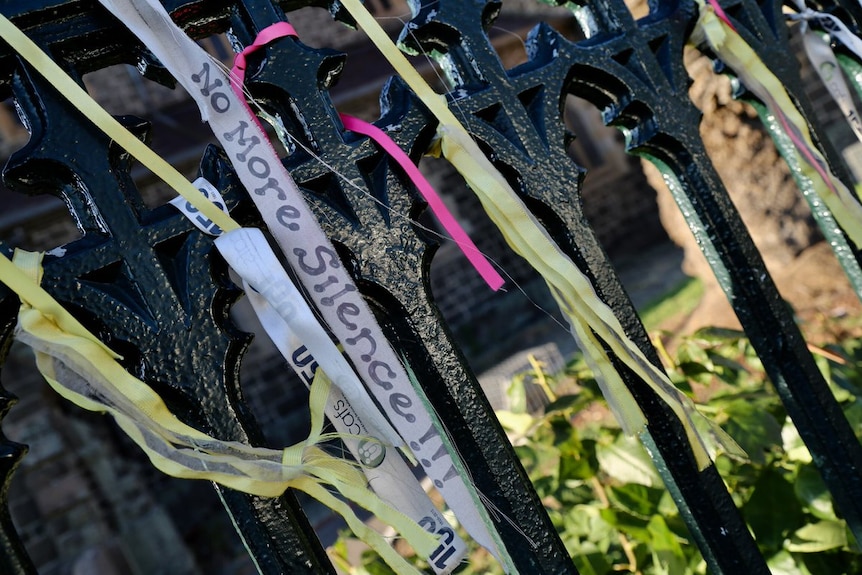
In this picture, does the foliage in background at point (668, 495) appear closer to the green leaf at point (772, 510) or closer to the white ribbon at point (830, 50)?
the green leaf at point (772, 510)

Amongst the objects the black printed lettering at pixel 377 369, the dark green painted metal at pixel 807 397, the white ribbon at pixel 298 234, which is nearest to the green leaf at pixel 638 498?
the dark green painted metal at pixel 807 397

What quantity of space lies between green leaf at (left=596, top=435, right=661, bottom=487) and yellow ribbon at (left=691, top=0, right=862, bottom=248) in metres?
0.57

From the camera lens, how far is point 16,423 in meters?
5.78

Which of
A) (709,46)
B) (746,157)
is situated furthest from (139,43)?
(746,157)

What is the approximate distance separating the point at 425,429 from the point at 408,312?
14 cm

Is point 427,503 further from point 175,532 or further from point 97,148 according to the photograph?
point 175,532

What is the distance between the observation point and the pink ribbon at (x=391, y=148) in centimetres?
84

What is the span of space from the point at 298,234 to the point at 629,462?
99cm

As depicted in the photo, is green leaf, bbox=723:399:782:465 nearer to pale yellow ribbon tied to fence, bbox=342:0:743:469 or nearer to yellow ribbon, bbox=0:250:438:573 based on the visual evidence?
pale yellow ribbon tied to fence, bbox=342:0:743:469

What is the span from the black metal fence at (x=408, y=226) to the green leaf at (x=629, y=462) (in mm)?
373

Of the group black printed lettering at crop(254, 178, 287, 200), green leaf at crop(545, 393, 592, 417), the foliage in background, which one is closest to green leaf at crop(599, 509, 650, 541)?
the foliage in background

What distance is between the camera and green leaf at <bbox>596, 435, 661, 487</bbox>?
1.47 m

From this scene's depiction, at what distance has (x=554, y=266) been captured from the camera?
0.93 m

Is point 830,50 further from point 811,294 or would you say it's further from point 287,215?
point 811,294
